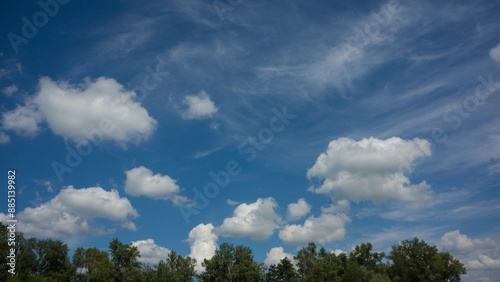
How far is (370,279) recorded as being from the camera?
9981 centimetres

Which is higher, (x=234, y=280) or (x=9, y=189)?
(x=9, y=189)

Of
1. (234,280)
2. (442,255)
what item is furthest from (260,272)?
(442,255)

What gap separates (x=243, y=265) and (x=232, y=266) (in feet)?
13.7

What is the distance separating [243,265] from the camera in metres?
111

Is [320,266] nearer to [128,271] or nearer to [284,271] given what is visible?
[284,271]

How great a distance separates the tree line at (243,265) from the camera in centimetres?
10156

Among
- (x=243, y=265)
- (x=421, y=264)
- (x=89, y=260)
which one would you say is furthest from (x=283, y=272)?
(x=89, y=260)

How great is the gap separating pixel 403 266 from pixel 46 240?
392ft

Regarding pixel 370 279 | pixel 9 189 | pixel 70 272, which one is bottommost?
pixel 370 279

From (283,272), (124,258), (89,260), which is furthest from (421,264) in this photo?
(89,260)

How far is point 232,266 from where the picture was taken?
113m

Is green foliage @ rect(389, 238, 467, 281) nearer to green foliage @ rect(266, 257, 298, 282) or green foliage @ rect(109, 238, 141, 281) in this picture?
green foliage @ rect(266, 257, 298, 282)

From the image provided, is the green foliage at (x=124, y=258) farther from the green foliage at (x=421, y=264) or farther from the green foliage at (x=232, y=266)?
the green foliage at (x=421, y=264)

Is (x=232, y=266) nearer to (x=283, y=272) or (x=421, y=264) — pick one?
(x=283, y=272)
